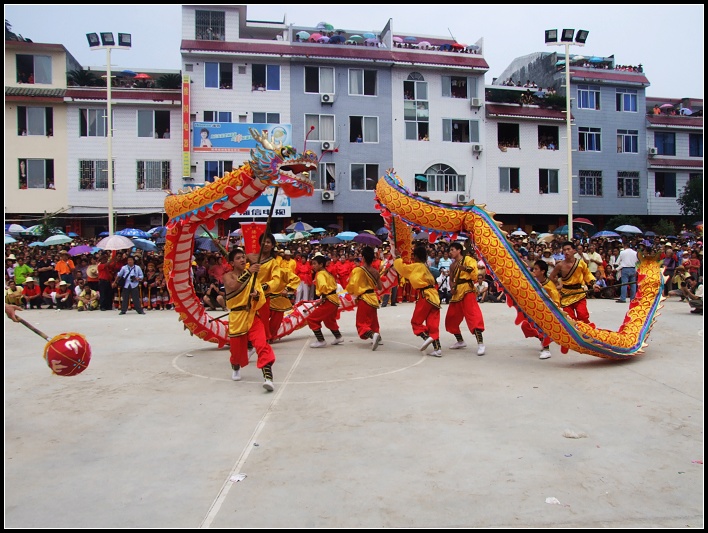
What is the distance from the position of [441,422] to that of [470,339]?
5.01 m

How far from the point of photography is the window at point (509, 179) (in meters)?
30.5

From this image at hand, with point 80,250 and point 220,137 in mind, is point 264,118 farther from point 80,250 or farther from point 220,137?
point 80,250

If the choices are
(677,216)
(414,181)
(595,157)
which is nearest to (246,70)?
(414,181)

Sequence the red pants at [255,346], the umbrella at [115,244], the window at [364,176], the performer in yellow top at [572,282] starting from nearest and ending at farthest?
the red pants at [255,346], the performer in yellow top at [572,282], the umbrella at [115,244], the window at [364,176]

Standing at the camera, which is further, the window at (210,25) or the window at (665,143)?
the window at (665,143)

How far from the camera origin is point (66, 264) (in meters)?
16.6

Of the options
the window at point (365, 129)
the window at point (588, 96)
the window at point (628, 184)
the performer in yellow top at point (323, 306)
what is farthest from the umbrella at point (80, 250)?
the window at point (628, 184)

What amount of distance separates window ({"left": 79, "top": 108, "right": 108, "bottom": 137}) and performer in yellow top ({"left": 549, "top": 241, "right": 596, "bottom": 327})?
24.1 meters

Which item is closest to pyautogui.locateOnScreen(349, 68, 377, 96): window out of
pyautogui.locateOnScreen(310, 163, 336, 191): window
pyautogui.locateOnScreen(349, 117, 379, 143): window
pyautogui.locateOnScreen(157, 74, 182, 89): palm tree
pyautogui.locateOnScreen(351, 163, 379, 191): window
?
pyautogui.locateOnScreen(349, 117, 379, 143): window

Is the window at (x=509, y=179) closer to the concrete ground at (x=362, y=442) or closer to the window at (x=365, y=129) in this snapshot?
the window at (x=365, y=129)

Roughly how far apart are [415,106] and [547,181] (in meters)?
8.12

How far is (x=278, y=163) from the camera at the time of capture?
7.74 metres

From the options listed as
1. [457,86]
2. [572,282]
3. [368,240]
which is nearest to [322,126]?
[457,86]

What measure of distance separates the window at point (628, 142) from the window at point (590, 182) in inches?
77.6
